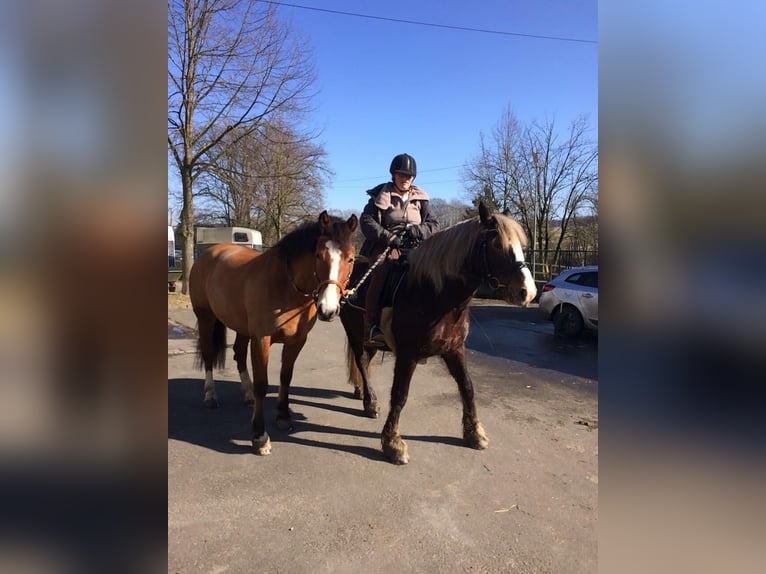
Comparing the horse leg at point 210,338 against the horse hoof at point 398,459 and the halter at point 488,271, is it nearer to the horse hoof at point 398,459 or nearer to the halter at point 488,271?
the horse hoof at point 398,459

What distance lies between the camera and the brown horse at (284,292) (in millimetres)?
3365

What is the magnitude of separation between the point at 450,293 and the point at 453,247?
367 mm

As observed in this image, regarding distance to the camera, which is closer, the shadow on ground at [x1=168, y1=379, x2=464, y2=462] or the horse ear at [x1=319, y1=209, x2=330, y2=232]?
the horse ear at [x1=319, y1=209, x2=330, y2=232]

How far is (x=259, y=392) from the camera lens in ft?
12.1

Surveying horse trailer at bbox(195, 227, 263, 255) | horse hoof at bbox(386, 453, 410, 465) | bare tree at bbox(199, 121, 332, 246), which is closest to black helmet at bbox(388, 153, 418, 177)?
horse hoof at bbox(386, 453, 410, 465)

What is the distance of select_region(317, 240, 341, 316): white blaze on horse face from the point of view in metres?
3.21

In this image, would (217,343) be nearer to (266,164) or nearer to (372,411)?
(372,411)

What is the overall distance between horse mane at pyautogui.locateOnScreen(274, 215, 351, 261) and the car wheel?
24.1 ft

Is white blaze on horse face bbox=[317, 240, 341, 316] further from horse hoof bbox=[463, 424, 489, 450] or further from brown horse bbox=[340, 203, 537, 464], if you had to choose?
horse hoof bbox=[463, 424, 489, 450]

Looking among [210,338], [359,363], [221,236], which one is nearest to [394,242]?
[359,363]
